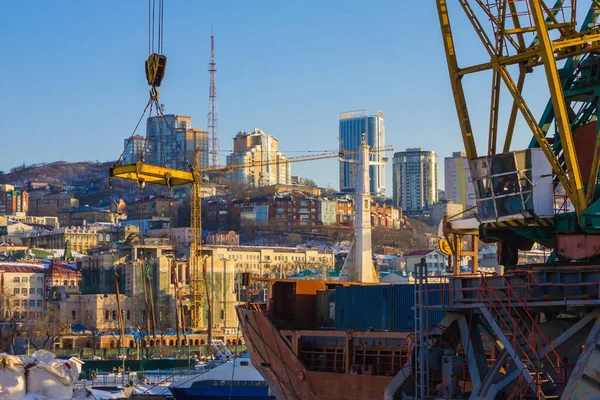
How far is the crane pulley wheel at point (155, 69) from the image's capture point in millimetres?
39781

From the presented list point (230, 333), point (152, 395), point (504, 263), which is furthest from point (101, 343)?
point (504, 263)

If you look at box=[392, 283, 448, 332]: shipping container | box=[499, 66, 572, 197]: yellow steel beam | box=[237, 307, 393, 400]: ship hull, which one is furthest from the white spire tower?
box=[499, 66, 572, 197]: yellow steel beam

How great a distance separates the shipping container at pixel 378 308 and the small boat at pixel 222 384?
36.1m

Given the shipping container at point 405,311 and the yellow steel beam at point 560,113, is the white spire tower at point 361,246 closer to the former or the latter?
the shipping container at point 405,311

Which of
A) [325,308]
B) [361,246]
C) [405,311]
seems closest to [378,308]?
[405,311]

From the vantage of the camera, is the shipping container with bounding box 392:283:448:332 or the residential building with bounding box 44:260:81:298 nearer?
the shipping container with bounding box 392:283:448:332

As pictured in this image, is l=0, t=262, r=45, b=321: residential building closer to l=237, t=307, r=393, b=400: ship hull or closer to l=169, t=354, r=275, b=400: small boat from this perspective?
l=169, t=354, r=275, b=400: small boat

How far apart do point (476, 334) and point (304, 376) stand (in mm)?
12222

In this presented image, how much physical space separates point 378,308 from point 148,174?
8.82m

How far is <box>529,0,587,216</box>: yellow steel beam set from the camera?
91.8 feet

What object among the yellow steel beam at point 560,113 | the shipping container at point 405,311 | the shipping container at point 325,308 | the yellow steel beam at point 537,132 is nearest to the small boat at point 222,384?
the shipping container at point 325,308

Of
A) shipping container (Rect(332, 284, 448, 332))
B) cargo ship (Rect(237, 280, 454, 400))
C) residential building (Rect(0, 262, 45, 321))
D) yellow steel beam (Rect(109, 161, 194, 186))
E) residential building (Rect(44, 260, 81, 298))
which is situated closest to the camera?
cargo ship (Rect(237, 280, 454, 400))

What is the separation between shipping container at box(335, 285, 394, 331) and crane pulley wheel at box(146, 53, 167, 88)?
9.84m

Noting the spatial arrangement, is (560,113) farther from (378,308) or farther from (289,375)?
(289,375)
